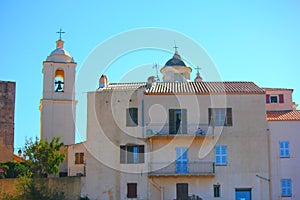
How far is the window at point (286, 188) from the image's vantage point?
38812mm

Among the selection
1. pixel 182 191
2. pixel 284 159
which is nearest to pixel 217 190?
pixel 182 191

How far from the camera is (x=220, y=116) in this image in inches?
1570

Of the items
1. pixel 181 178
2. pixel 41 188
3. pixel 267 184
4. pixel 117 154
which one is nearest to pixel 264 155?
pixel 267 184

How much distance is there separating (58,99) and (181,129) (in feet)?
51.6

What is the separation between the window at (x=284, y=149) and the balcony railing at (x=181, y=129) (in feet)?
16.1

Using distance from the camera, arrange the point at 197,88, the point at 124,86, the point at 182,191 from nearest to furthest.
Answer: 1. the point at 182,191
2. the point at 197,88
3. the point at 124,86

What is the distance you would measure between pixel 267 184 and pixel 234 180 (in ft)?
7.44

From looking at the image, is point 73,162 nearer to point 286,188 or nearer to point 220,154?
point 220,154

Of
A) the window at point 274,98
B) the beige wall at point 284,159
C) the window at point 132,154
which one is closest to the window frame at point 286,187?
the beige wall at point 284,159

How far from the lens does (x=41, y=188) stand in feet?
125

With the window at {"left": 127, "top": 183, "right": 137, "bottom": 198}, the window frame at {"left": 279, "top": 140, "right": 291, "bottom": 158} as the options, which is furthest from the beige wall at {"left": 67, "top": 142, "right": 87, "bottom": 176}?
the window frame at {"left": 279, "top": 140, "right": 291, "bottom": 158}

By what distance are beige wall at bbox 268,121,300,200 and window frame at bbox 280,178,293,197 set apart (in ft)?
0.67

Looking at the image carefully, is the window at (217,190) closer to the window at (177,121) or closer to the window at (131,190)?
the window at (177,121)

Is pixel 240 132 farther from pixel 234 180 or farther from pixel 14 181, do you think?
pixel 14 181
